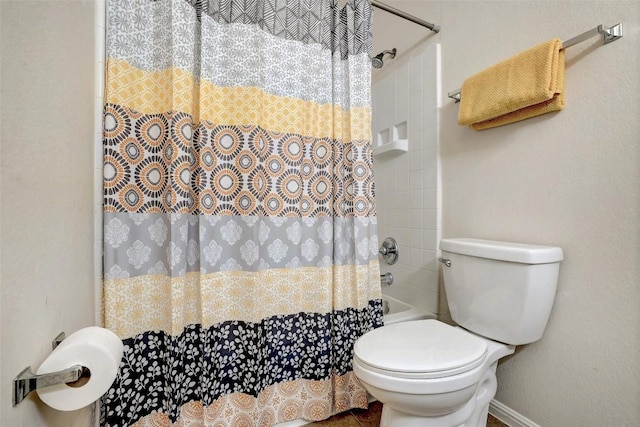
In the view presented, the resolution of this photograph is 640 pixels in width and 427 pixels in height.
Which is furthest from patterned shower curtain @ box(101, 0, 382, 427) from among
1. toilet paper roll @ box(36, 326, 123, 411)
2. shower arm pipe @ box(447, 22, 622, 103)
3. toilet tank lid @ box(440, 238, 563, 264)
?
shower arm pipe @ box(447, 22, 622, 103)

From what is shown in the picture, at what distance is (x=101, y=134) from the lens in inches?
40.3

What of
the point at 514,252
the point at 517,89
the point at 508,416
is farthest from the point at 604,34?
the point at 508,416

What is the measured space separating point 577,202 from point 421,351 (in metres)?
0.78

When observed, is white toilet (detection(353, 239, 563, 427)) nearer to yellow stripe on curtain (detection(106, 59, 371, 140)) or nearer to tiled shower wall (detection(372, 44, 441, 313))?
tiled shower wall (detection(372, 44, 441, 313))

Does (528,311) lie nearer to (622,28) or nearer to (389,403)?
(389,403)

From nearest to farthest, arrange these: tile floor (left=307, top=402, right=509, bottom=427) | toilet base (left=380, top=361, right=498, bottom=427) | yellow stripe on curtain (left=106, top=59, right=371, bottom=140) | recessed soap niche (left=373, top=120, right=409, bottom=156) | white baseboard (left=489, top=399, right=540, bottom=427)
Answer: toilet base (left=380, top=361, right=498, bottom=427)
yellow stripe on curtain (left=106, top=59, right=371, bottom=140)
white baseboard (left=489, top=399, right=540, bottom=427)
tile floor (left=307, top=402, right=509, bottom=427)
recessed soap niche (left=373, top=120, right=409, bottom=156)

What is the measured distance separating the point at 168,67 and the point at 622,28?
1.54 m

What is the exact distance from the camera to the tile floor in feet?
4.19

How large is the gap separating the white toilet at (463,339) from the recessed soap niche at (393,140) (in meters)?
0.74

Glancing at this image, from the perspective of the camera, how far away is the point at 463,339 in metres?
1.01

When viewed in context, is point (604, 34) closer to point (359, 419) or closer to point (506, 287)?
point (506, 287)

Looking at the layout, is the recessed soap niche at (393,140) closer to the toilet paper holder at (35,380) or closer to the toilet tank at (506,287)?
the toilet tank at (506,287)

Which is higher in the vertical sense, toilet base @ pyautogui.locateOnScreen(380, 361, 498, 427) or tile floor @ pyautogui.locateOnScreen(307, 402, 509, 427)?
toilet base @ pyautogui.locateOnScreen(380, 361, 498, 427)

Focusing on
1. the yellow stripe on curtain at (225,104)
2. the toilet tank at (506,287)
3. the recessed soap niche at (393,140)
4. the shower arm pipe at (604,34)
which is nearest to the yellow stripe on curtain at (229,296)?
the toilet tank at (506,287)
